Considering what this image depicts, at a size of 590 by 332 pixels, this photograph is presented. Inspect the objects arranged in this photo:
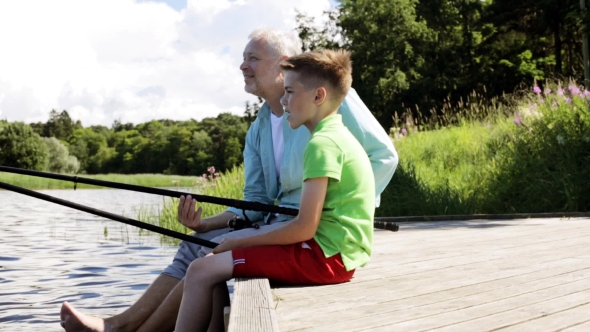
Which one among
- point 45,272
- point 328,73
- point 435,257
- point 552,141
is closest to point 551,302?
point 328,73

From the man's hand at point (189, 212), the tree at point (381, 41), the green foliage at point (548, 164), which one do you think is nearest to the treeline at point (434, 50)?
the tree at point (381, 41)

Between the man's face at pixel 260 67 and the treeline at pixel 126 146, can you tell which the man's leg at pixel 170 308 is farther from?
the treeline at pixel 126 146

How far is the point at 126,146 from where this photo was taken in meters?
76.1

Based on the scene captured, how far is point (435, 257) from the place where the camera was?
383 cm

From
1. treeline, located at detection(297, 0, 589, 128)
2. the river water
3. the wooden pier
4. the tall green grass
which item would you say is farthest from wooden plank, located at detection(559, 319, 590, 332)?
treeline, located at detection(297, 0, 589, 128)

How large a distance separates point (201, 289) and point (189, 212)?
494mm

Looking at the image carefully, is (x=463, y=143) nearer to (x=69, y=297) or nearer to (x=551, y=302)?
(x=69, y=297)

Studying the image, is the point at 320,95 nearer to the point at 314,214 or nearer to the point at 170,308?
the point at 314,214

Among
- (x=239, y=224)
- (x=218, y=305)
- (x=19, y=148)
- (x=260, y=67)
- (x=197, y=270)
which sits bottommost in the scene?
(x=218, y=305)

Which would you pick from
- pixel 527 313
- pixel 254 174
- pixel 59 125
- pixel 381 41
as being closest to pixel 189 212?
pixel 254 174

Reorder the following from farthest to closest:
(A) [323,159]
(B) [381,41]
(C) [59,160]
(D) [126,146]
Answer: (D) [126,146], (C) [59,160], (B) [381,41], (A) [323,159]

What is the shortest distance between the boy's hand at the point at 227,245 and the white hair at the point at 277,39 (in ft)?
3.06

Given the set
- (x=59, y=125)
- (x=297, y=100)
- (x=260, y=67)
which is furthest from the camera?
(x=59, y=125)

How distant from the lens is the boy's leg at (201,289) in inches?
100
